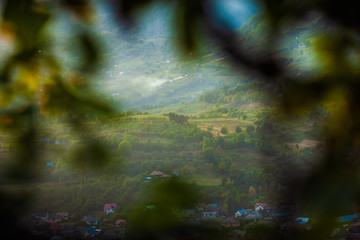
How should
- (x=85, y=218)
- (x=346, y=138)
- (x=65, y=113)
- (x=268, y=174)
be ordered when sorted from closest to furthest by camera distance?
(x=346, y=138)
(x=65, y=113)
(x=268, y=174)
(x=85, y=218)

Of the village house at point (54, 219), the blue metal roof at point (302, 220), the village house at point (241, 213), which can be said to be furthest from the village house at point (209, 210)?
the village house at point (54, 219)

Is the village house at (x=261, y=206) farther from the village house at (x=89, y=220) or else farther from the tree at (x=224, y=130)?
the village house at (x=89, y=220)

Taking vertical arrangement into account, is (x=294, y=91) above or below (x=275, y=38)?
below

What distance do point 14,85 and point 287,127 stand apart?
94cm

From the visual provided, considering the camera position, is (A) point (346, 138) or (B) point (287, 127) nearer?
(A) point (346, 138)

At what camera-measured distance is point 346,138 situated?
662 mm

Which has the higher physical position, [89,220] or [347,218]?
[347,218]

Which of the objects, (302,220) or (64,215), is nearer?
(302,220)

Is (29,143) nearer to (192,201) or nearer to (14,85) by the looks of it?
(14,85)

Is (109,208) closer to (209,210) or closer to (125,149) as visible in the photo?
(125,149)

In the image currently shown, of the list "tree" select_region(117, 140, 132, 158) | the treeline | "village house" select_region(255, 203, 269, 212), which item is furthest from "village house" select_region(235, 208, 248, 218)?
"tree" select_region(117, 140, 132, 158)

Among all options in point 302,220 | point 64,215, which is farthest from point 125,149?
point 302,220

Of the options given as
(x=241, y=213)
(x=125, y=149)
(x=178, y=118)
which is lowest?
(x=241, y=213)

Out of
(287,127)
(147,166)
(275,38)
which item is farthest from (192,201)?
(147,166)
